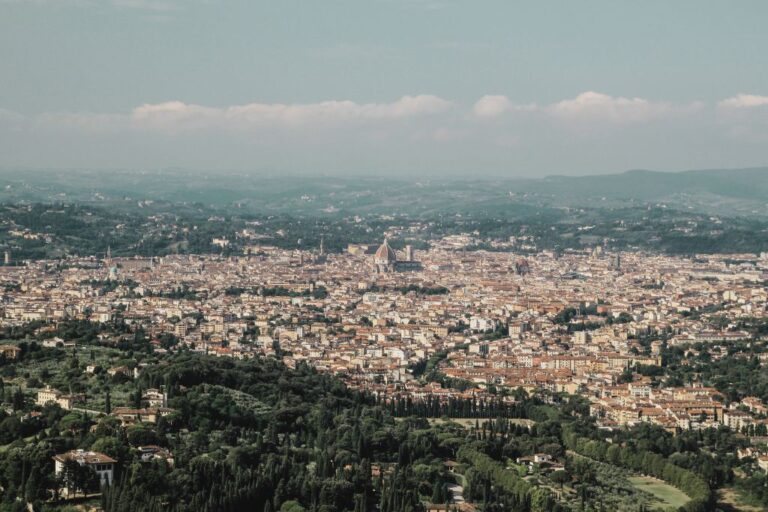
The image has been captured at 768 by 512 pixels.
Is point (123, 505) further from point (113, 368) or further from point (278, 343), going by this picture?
point (278, 343)

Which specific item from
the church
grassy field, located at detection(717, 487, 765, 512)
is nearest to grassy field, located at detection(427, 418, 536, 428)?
grassy field, located at detection(717, 487, 765, 512)

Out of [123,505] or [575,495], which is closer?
[123,505]

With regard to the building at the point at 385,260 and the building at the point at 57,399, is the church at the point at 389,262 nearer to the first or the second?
the building at the point at 385,260

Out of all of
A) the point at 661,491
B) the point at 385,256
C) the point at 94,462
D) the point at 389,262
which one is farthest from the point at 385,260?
the point at 94,462

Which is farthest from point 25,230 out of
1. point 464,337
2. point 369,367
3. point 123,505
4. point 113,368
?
point 123,505

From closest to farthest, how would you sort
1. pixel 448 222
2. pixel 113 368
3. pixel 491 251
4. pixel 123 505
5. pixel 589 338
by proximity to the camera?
pixel 123 505
pixel 113 368
pixel 589 338
pixel 491 251
pixel 448 222

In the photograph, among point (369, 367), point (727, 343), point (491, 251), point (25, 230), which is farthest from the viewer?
point (491, 251)

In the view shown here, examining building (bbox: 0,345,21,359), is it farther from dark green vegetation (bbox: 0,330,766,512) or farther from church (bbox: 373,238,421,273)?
church (bbox: 373,238,421,273)

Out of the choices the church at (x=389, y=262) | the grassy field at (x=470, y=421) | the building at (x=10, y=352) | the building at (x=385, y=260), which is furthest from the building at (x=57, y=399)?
the building at (x=385, y=260)
